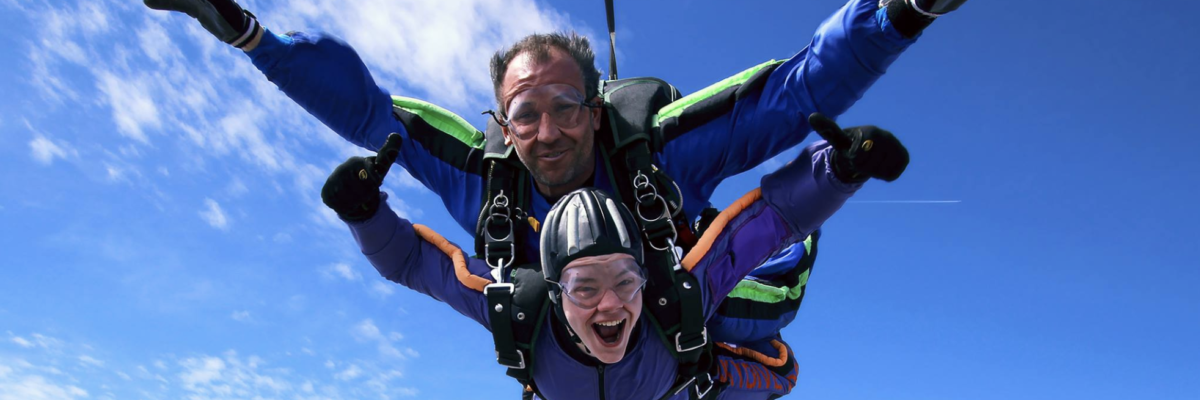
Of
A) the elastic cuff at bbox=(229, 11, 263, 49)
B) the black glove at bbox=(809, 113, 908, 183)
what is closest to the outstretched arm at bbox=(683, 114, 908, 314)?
the black glove at bbox=(809, 113, 908, 183)

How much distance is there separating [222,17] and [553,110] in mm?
1391

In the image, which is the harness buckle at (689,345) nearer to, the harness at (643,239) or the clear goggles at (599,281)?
the harness at (643,239)

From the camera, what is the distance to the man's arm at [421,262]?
378 centimetres

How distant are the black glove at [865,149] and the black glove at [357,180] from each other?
1584mm

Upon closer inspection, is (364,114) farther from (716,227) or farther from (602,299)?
(716,227)

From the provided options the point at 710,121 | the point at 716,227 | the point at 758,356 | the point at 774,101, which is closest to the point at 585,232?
the point at 716,227

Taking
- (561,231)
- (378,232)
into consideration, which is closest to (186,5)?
(378,232)

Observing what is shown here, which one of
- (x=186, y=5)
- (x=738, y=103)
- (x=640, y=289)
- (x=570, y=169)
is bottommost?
(x=640, y=289)

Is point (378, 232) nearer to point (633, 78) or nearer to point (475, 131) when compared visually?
point (475, 131)

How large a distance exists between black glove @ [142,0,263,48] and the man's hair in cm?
102

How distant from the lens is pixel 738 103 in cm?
391

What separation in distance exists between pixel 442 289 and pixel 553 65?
3.49 ft

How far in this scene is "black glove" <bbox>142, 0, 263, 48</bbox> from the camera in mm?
3752

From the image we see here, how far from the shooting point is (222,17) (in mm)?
3816
